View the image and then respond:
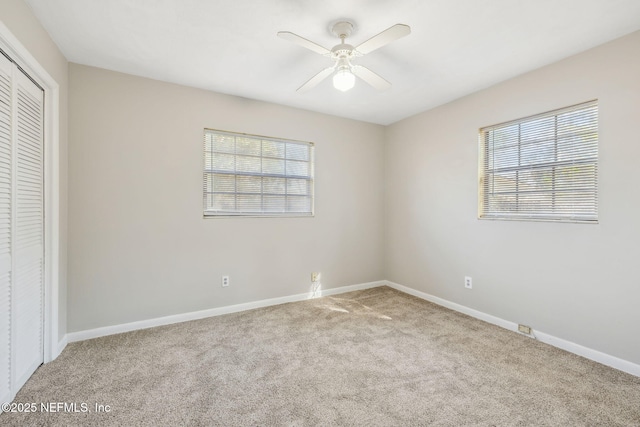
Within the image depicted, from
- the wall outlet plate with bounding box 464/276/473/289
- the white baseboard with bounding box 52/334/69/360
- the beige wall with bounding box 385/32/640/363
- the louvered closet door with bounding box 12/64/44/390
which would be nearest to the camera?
the louvered closet door with bounding box 12/64/44/390

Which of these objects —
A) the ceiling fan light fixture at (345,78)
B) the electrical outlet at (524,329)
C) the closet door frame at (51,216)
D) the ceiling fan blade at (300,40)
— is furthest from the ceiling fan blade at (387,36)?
the electrical outlet at (524,329)

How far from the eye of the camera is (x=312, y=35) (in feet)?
7.03

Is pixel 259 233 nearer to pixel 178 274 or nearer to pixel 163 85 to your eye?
pixel 178 274

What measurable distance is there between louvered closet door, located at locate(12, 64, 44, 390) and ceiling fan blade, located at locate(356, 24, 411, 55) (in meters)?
2.24

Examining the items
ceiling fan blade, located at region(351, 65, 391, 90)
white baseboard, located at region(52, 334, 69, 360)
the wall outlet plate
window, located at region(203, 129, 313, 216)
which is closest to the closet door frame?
white baseboard, located at region(52, 334, 69, 360)

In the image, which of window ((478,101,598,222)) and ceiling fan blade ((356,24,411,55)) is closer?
ceiling fan blade ((356,24,411,55))

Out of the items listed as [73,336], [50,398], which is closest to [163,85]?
[73,336]

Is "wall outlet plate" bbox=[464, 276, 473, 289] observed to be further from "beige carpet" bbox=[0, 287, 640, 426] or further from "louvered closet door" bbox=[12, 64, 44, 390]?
"louvered closet door" bbox=[12, 64, 44, 390]

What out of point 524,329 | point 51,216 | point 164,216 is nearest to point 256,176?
point 164,216

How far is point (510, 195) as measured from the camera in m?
2.91

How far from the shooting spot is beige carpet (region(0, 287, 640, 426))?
5.44 ft

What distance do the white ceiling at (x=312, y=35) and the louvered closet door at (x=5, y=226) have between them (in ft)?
2.02

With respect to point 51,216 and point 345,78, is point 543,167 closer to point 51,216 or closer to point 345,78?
point 345,78

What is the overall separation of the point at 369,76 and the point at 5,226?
263 cm
